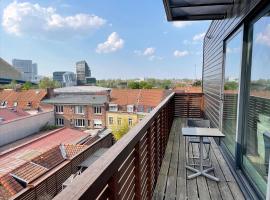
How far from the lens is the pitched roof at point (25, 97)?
23875mm

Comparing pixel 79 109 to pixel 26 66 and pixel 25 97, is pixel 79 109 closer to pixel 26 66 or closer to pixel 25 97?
pixel 25 97

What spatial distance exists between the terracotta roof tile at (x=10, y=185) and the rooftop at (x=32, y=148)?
0.46 metres

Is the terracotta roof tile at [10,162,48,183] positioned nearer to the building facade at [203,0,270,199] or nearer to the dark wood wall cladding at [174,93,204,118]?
the dark wood wall cladding at [174,93,204,118]

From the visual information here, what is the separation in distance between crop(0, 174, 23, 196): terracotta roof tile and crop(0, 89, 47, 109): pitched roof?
55.9 feet

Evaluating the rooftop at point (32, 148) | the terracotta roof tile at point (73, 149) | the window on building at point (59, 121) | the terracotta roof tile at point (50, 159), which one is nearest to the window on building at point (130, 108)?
the rooftop at point (32, 148)

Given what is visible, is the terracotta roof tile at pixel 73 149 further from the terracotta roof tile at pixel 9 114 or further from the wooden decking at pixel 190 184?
the terracotta roof tile at pixel 9 114

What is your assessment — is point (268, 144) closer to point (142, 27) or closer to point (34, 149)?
point (34, 149)

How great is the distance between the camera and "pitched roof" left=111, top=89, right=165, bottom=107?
69.6 feet

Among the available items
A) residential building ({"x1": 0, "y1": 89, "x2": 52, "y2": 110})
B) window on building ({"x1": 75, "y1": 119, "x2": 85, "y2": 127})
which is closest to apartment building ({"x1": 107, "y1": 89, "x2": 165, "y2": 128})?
window on building ({"x1": 75, "y1": 119, "x2": 85, "y2": 127})

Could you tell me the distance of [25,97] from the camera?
80.3 feet

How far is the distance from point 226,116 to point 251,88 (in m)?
1.30

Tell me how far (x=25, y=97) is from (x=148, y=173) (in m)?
25.6

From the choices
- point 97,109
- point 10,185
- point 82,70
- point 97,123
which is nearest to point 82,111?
point 97,109

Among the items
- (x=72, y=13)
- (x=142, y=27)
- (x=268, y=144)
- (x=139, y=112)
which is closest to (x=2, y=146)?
(x=139, y=112)
